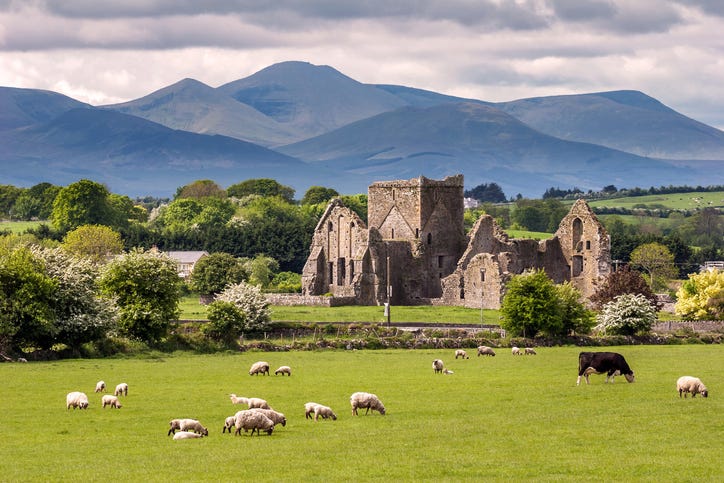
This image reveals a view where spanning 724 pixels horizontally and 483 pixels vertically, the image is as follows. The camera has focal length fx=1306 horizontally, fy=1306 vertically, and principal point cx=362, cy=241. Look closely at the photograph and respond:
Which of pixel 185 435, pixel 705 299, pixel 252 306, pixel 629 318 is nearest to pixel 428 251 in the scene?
pixel 705 299

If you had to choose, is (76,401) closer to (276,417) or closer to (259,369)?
(276,417)

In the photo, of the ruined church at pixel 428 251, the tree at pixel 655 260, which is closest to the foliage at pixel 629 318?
the ruined church at pixel 428 251

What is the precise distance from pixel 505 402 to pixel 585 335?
35.5 meters

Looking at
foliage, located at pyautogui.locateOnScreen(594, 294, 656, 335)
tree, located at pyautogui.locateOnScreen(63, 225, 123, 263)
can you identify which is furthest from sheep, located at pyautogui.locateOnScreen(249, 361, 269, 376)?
tree, located at pyautogui.locateOnScreen(63, 225, 123, 263)

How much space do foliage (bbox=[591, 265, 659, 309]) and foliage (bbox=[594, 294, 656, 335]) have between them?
38.4 ft

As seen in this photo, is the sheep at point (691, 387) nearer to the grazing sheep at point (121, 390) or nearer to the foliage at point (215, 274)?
the grazing sheep at point (121, 390)

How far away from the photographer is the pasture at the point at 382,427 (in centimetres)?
2981

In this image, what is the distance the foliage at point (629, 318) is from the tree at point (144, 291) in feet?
85.2

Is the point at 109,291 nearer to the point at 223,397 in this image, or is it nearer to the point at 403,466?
the point at 223,397

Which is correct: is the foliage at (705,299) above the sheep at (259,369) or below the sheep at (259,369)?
above

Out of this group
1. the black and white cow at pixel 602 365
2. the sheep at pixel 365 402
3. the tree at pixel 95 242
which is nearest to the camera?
the sheep at pixel 365 402

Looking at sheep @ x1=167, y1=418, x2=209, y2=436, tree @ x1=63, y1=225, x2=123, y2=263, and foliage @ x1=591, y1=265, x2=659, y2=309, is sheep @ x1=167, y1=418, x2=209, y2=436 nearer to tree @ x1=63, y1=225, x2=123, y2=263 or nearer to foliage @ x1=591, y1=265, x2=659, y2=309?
foliage @ x1=591, y1=265, x2=659, y2=309

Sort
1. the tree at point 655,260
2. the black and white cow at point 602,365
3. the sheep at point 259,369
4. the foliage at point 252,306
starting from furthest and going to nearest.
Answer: the tree at point 655,260
the foliage at point 252,306
the sheep at point 259,369
the black and white cow at point 602,365

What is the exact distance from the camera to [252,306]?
251ft
